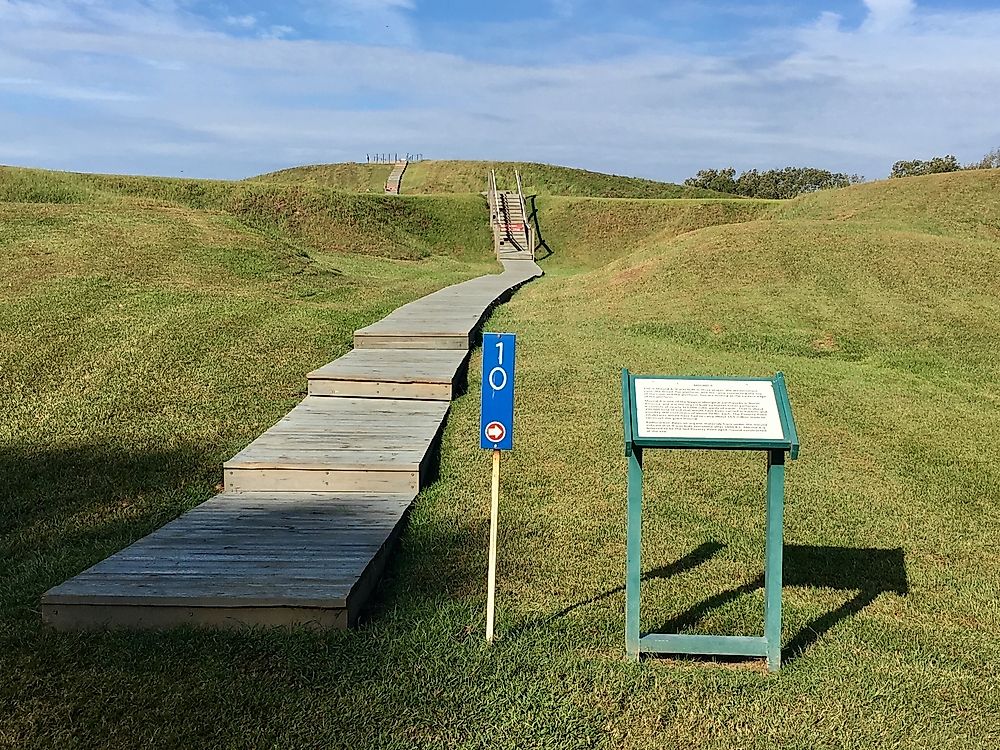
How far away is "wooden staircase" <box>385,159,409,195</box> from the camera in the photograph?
44.4 meters

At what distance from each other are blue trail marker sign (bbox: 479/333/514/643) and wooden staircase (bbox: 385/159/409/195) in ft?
130

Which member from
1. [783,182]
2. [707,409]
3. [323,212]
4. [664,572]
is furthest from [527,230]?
[783,182]

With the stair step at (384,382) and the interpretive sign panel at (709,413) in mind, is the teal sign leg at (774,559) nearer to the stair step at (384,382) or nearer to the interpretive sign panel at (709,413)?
the interpretive sign panel at (709,413)

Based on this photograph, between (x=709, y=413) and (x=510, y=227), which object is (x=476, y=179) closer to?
(x=510, y=227)

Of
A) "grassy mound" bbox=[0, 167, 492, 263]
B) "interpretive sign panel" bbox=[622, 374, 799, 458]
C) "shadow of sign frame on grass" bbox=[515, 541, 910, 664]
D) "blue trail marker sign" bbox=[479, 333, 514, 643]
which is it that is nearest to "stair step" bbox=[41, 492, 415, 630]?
"blue trail marker sign" bbox=[479, 333, 514, 643]

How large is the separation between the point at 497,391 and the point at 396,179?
44474mm

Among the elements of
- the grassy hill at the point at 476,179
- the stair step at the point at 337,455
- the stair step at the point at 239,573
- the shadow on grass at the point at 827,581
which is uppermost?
the grassy hill at the point at 476,179

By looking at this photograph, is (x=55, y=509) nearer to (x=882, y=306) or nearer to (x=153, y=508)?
(x=153, y=508)

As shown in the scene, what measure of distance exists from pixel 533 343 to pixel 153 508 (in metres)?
6.38

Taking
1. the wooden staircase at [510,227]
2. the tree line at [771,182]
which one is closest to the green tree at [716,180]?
the tree line at [771,182]

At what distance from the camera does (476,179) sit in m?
46.0

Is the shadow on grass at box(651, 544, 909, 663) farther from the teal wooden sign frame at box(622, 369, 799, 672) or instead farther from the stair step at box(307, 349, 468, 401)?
the stair step at box(307, 349, 468, 401)

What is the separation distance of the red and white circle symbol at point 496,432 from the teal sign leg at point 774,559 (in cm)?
116

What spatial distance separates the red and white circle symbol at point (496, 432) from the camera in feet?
12.0
